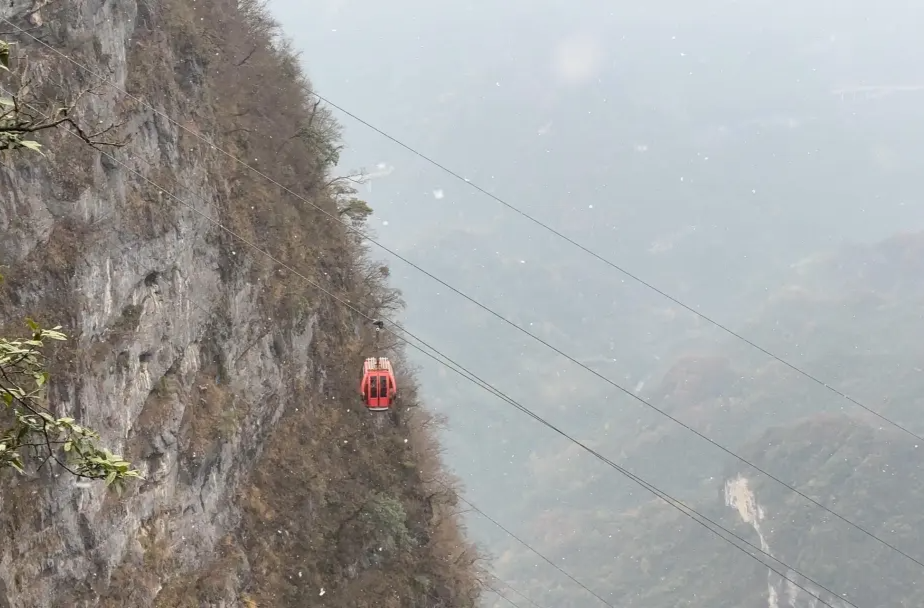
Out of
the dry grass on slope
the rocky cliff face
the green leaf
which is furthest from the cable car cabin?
the green leaf

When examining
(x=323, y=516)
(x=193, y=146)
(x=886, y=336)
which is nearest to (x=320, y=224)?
(x=193, y=146)

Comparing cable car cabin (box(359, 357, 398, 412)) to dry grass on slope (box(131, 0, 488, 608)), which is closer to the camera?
cable car cabin (box(359, 357, 398, 412))

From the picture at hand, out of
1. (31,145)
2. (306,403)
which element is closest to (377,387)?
(306,403)

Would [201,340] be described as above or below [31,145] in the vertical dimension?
below

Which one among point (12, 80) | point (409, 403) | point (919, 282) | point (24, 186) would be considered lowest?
point (919, 282)

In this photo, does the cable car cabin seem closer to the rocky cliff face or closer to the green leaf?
the rocky cliff face

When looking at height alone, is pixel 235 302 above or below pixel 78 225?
below

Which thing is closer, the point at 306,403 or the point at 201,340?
the point at 201,340

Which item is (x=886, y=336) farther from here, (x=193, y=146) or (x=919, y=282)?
(x=193, y=146)

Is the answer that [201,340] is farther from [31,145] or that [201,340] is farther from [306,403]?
[31,145]
